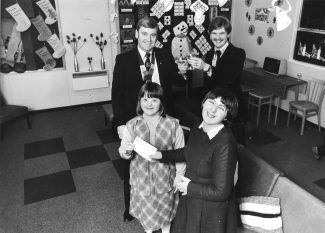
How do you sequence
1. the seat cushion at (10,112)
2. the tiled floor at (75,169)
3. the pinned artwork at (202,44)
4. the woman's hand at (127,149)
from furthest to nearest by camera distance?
1. the pinned artwork at (202,44)
2. the seat cushion at (10,112)
3. the tiled floor at (75,169)
4. the woman's hand at (127,149)

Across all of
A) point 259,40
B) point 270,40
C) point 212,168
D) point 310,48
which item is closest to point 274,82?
point 310,48

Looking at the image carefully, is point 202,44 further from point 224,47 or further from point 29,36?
point 224,47

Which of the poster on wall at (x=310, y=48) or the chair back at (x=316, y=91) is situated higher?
the poster on wall at (x=310, y=48)

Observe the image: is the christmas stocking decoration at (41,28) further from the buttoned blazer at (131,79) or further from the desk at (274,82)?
the desk at (274,82)

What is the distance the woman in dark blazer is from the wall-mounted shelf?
12.8 ft

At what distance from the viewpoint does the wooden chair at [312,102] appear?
4.21 m

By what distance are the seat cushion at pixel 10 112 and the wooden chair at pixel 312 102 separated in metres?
3.97

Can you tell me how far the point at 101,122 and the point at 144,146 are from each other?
3198mm

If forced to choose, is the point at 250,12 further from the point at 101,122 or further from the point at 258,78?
the point at 101,122

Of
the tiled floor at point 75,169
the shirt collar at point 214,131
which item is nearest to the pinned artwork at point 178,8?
the tiled floor at point 75,169

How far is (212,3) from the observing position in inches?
228

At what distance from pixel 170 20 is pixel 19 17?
2.56m

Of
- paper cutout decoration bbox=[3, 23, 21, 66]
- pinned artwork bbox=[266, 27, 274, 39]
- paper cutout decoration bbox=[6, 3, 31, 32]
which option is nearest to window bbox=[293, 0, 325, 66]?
pinned artwork bbox=[266, 27, 274, 39]

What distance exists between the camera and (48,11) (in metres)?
4.74
